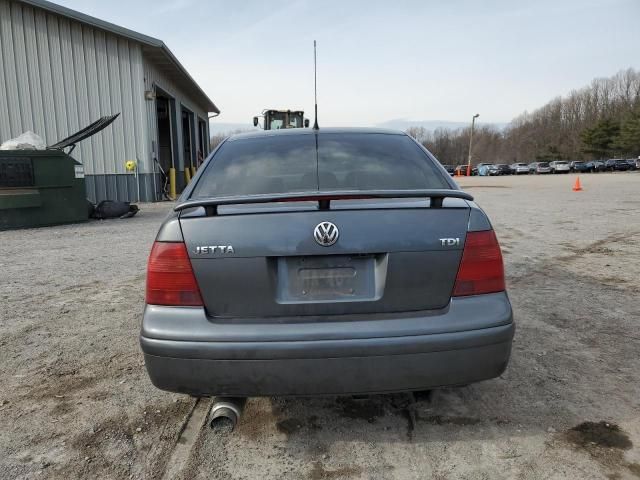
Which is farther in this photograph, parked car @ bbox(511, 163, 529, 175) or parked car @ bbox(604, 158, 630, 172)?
parked car @ bbox(511, 163, 529, 175)

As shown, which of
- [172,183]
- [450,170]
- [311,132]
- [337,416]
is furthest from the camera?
[450,170]

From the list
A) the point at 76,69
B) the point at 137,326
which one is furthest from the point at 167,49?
the point at 137,326

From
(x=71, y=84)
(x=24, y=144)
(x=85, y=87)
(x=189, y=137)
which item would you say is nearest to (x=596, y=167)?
(x=189, y=137)

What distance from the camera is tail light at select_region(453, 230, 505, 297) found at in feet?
6.96

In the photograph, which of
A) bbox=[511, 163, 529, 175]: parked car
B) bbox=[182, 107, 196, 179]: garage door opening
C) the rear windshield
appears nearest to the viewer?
the rear windshield

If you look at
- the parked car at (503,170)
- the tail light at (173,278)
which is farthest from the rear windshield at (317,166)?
the parked car at (503,170)

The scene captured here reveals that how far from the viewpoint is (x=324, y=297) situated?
81.5 inches

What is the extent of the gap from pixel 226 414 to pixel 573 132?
309 ft

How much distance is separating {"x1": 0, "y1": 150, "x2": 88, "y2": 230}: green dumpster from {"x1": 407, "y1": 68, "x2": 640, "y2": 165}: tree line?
71412mm

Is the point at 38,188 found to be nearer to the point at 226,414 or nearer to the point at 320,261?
the point at 226,414

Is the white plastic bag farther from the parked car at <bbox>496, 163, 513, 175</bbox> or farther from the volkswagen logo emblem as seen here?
the parked car at <bbox>496, 163, 513, 175</bbox>

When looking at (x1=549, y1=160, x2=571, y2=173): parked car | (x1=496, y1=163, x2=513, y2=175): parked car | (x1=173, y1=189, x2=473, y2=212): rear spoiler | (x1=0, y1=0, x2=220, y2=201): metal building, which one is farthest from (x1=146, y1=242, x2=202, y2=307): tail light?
(x1=549, y1=160, x2=571, y2=173): parked car

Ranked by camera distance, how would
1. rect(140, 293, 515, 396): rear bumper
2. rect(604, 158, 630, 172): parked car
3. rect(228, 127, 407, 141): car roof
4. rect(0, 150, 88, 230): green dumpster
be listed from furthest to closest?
1. rect(604, 158, 630, 172): parked car
2. rect(0, 150, 88, 230): green dumpster
3. rect(228, 127, 407, 141): car roof
4. rect(140, 293, 515, 396): rear bumper

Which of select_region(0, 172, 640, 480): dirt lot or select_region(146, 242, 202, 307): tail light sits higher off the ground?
select_region(146, 242, 202, 307): tail light
